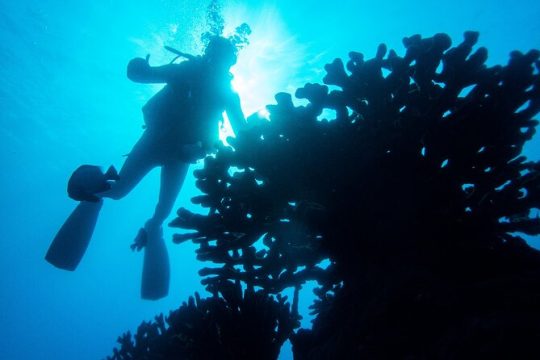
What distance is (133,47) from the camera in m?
26.5

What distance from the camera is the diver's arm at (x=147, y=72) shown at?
5379 mm

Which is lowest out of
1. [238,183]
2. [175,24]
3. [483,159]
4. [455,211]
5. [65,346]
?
[455,211]

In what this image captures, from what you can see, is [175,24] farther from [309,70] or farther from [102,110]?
[102,110]

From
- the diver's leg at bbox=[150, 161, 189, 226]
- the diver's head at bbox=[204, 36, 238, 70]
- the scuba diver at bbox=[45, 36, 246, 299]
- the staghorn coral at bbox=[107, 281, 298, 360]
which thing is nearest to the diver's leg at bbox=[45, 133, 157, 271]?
the scuba diver at bbox=[45, 36, 246, 299]

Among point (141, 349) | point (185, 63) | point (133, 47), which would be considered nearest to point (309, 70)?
point (133, 47)

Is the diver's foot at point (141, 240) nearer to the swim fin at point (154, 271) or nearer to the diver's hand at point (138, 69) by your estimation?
the swim fin at point (154, 271)

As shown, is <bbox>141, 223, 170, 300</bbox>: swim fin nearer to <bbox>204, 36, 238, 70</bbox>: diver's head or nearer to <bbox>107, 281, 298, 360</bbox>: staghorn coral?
<bbox>107, 281, 298, 360</bbox>: staghorn coral

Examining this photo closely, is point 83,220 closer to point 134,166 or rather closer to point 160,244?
point 134,166

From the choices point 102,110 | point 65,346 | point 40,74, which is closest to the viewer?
point 40,74

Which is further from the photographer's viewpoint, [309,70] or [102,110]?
[102,110]

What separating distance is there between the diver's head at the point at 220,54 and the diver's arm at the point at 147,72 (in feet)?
2.41

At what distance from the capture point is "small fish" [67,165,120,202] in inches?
191

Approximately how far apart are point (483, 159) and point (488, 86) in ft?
2.07

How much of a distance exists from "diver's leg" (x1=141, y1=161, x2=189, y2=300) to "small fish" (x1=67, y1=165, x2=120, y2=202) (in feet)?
4.84
